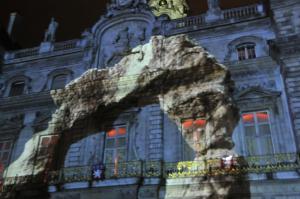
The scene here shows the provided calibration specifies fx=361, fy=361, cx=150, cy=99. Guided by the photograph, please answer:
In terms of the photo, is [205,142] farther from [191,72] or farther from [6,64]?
[6,64]

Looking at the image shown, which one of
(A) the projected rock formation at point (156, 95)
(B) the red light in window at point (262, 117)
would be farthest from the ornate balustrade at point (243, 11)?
(B) the red light in window at point (262, 117)

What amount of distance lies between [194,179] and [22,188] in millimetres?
8712

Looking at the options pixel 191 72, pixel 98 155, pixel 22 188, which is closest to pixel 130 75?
pixel 191 72

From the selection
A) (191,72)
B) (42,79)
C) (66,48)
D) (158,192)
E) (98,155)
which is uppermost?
(66,48)

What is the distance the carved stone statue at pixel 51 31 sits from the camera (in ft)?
90.4

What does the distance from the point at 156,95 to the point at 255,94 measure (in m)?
5.18

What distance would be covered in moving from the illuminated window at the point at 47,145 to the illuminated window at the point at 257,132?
10.2 metres

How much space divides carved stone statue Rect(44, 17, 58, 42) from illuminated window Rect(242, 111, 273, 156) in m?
16.3

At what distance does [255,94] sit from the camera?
18.7m

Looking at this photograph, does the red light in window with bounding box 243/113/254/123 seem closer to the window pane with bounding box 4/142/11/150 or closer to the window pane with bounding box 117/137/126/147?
the window pane with bounding box 117/137/126/147

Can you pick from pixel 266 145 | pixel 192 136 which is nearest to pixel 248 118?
pixel 266 145

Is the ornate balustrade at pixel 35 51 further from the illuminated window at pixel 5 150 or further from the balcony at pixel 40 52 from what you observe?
the illuminated window at pixel 5 150

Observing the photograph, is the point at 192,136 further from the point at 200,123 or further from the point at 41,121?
the point at 41,121

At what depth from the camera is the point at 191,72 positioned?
18.5 m
